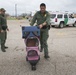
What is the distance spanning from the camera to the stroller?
19.0 feet

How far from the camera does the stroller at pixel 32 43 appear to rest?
5.79 m

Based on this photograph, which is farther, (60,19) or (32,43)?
(60,19)

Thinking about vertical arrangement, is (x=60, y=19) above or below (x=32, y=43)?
above

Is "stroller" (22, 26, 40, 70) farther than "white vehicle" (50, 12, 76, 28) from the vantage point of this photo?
No

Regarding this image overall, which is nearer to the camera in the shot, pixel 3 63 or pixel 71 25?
pixel 3 63

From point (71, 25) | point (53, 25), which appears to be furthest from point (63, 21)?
point (71, 25)

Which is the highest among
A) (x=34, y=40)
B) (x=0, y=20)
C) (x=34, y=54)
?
(x=0, y=20)

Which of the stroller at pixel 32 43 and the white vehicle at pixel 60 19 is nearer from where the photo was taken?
the stroller at pixel 32 43

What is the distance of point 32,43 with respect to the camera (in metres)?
6.19

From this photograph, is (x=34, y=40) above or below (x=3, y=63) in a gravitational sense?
above

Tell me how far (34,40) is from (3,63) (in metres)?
1.30

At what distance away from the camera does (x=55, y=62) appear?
648cm

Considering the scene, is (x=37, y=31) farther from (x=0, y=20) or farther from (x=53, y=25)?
(x=53, y=25)

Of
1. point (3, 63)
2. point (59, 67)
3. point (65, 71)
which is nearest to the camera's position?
point (65, 71)
